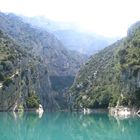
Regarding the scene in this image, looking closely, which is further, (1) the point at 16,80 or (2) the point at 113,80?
(2) the point at 113,80

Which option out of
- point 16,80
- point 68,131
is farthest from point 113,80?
point 68,131

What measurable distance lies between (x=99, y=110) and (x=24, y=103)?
93.9 feet

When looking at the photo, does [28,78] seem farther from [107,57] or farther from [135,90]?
[107,57]

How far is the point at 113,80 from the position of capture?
5960 inches

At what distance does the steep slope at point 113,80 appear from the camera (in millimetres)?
116812

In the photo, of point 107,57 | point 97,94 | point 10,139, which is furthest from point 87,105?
point 10,139

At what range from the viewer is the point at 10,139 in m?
42.9

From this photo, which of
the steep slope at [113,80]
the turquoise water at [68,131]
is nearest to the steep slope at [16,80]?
the steep slope at [113,80]

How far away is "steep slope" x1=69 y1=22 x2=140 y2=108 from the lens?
116812mm

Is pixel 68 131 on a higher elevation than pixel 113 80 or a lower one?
lower

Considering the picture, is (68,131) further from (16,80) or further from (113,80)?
(113,80)

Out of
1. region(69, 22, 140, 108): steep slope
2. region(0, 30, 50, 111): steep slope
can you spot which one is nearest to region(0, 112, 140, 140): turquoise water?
region(69, 22, 140, 108): steep slope

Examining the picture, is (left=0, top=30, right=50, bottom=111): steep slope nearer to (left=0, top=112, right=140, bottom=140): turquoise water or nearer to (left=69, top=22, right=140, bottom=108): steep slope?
(left=69, top=22, right=140, bottom=108): steep slope

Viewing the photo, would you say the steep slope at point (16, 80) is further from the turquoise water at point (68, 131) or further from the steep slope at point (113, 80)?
the turquoise water at point (68, 131)
